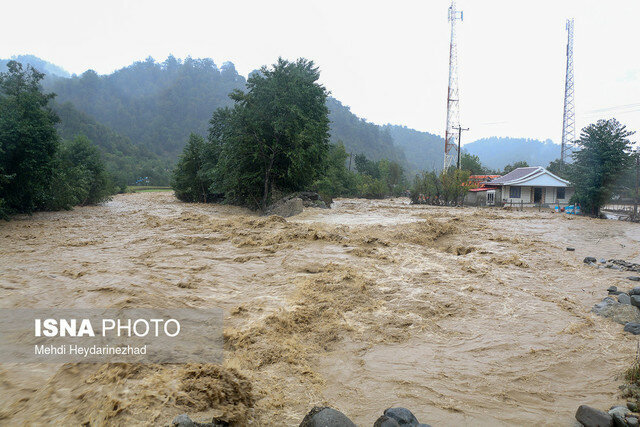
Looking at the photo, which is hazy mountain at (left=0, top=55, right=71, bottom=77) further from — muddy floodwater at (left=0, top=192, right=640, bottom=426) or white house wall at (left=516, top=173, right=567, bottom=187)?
muddy floodwater at (left=0, top=192, right=640, bottom=426)

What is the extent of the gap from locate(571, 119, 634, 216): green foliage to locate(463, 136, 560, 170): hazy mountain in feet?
437

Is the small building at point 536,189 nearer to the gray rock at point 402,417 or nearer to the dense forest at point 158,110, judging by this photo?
the gray rock at point 402,417

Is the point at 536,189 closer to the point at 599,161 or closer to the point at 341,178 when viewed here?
the point at 599,161

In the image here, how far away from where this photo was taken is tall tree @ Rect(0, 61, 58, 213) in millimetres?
12898

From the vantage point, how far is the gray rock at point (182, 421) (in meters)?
2.42

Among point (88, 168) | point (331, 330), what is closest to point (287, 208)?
point (88, 168)

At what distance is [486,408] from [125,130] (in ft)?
Result: 352

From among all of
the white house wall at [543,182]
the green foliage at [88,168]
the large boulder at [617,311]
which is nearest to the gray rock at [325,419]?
the large boulder at [617,311]

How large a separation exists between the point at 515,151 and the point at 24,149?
632 feet

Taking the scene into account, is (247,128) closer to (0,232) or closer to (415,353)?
(0,232)

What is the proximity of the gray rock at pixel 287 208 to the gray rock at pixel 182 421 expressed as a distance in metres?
16.8

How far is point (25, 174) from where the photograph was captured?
538 inches

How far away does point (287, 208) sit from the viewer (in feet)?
64.3

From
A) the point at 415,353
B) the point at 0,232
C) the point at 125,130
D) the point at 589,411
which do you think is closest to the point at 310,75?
the point at 0,232
